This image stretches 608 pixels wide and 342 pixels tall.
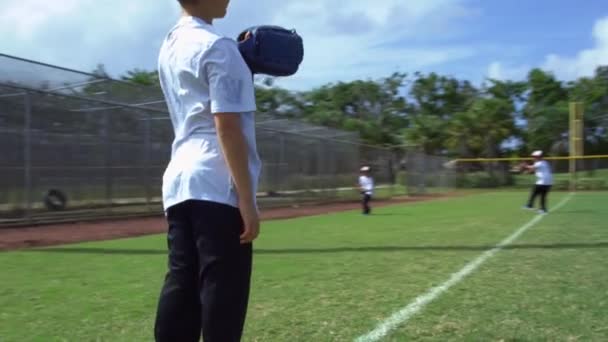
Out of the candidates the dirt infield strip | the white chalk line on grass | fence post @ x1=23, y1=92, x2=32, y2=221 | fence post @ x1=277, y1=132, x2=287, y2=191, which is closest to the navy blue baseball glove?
the white chalk line on grass

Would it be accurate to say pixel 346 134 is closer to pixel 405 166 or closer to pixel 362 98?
pixel 405 166

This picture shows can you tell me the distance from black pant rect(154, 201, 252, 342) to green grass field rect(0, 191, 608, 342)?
1935 millimetres

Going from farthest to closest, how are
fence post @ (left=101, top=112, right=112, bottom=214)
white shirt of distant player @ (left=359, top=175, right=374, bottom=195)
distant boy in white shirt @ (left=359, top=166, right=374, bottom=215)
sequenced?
white shirt of distant player @ (left=359, top=175, right=374, bottom=195) → distant boy in white shirt @ (left=359, top=166, right=374, bottom=215) → fence post @ (left=101, top=112, right=112, bottom=214)

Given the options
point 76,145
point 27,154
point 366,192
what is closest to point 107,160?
point 76,145

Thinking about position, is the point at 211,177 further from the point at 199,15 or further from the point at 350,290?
the point at 350,290

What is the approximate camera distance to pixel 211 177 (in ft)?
8.03

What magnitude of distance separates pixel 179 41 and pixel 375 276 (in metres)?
4.87

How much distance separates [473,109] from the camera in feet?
185

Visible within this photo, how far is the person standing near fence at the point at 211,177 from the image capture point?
2408mm

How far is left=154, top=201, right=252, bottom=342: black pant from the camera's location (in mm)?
2428

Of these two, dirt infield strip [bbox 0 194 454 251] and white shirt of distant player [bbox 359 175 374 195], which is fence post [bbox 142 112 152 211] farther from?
white shirt of distant player [bbox 359 175 374 195]

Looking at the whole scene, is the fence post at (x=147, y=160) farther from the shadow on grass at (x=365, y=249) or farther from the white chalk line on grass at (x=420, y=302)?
the white chalk line on grass at (x=420, y=302)

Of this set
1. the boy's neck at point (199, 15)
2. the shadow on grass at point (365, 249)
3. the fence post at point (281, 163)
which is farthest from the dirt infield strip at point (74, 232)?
the fence post at point (281, 163)

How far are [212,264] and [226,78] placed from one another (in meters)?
0.70
